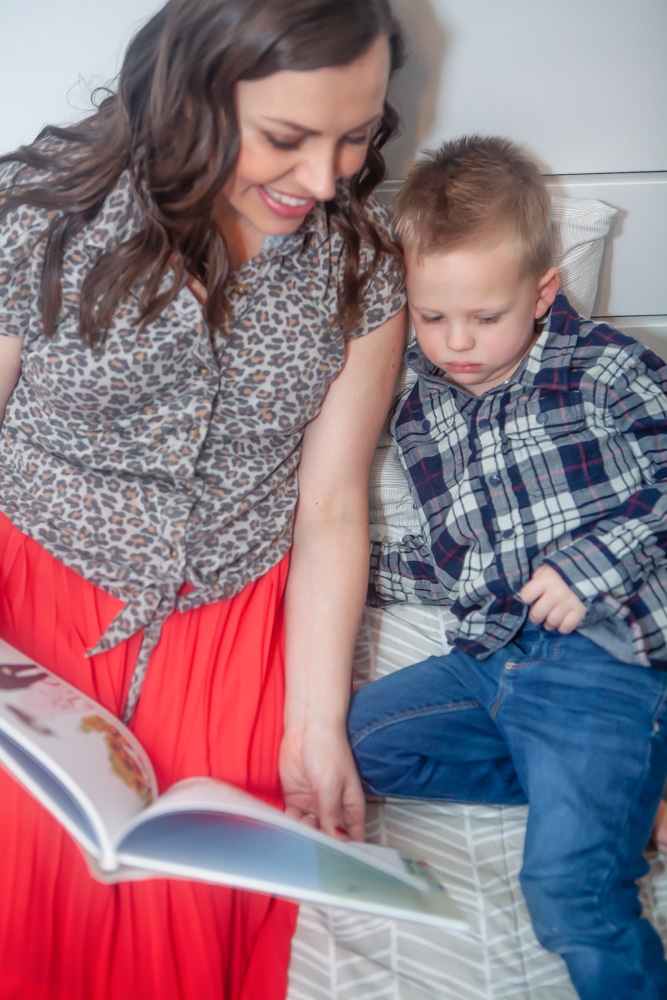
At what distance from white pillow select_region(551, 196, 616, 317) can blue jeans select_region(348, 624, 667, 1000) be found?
0.53 metres

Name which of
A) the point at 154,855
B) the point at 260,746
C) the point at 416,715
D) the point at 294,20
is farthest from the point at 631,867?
the point at 294,20

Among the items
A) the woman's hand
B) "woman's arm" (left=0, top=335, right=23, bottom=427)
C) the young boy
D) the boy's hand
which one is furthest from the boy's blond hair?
the woman's hand

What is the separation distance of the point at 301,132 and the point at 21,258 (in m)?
0.36

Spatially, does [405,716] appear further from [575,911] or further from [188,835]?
[188,835]

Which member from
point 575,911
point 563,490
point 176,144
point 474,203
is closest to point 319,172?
point 176,144

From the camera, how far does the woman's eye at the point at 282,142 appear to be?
92 centimetres

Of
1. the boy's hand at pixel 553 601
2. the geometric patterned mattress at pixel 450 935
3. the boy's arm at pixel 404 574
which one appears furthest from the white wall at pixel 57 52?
the geometric patterned mattress at pixel 450 935

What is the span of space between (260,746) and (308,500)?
13.2 inches

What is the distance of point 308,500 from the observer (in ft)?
3.99

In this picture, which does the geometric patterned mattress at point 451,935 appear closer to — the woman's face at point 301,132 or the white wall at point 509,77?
the woman's face at point 301,132

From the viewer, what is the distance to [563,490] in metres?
1.21

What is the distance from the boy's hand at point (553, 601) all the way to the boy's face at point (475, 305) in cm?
30

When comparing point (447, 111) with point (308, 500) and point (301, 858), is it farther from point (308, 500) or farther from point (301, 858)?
point (301, 858)

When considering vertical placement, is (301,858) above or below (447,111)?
below
